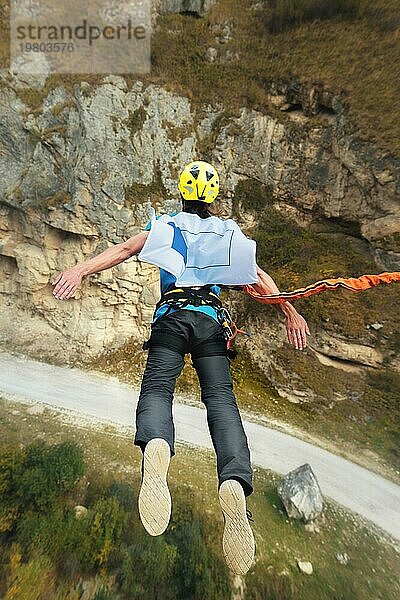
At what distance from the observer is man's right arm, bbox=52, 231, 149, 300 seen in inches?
168

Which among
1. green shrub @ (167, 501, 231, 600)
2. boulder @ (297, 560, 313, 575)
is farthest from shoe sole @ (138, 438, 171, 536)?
boulder @ (297, 560, 313, 575)

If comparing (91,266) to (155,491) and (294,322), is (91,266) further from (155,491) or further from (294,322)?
(294,322)

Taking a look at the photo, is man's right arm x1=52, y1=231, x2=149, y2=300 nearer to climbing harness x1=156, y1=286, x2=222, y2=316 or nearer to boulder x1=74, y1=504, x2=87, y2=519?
climbing harness x1=156, y1=286, x2=222, y2=316

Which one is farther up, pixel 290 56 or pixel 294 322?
pixel 290 56

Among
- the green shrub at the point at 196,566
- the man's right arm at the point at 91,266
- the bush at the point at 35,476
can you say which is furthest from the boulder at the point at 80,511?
the man's right arm at the point at 91,266

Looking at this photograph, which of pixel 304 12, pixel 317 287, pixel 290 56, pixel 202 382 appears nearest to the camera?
pixel 202 382

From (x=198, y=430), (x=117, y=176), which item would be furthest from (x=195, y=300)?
(x=117, y=176)

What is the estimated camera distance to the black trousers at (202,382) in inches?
165

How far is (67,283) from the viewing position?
4.32m

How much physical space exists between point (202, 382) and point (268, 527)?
7.59 m

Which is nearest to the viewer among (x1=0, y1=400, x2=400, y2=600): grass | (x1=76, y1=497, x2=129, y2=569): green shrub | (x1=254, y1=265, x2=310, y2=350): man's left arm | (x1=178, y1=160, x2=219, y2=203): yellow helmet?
(x1=178, y1=160, x2=219, y2=203): yellow helmet

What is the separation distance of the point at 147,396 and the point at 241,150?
628 inches

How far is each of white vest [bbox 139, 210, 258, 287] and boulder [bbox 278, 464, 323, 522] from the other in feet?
27.9

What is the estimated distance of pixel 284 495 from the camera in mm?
10977
